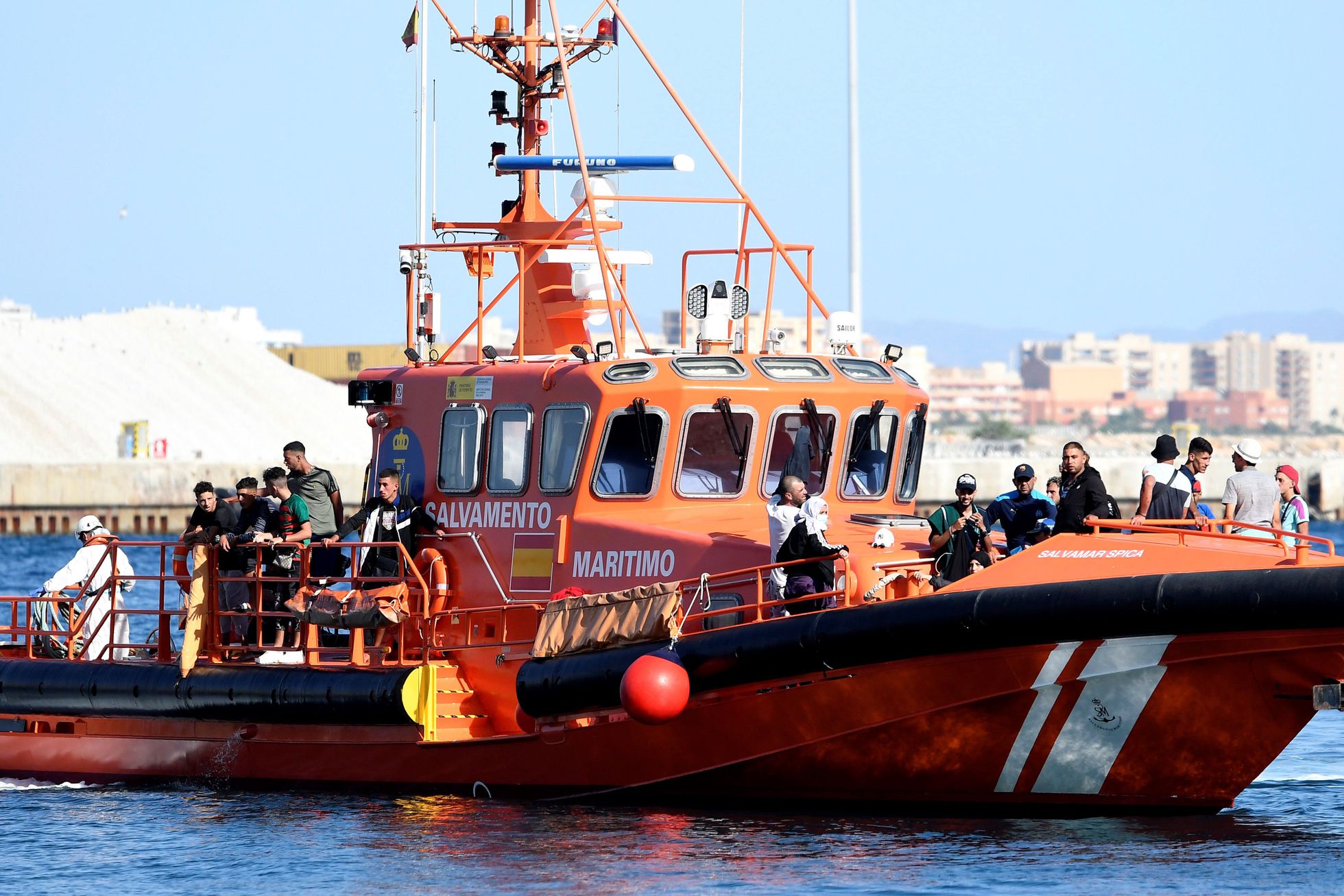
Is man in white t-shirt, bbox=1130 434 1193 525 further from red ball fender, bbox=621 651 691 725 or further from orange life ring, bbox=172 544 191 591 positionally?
orange life ring, bbox=172 544 191 591

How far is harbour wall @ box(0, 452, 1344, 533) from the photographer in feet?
168

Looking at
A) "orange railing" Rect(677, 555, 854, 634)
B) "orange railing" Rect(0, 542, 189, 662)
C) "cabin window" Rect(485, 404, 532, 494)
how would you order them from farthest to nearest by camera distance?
"orange railing" Rect(0, 542, 189, 662) → "cabin window" Rect(485, 404, 532, 494) → "orange railing" Rect(677, 555, 854, 634)

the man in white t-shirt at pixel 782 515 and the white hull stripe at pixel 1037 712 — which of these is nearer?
the white hull stripe at pixel 1037 712

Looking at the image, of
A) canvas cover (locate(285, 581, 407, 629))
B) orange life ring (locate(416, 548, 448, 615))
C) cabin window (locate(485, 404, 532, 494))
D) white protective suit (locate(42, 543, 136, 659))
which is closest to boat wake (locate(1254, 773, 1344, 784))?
cabin window (locate(485, 404, 532, 494))

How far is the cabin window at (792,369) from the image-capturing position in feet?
37.0

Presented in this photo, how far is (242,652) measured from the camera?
1238cm

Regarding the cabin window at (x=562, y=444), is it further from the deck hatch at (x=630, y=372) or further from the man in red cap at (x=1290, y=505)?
the man in red cap at (x=1290, y=505)

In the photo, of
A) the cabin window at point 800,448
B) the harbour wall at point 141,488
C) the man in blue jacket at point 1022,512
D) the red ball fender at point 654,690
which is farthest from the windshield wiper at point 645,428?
the harbour wall at point 141,488

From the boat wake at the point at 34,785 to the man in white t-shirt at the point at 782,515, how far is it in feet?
17.5

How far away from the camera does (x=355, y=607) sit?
1140cm

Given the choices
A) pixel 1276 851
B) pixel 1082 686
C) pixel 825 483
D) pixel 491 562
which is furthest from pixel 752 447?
pixel 1276 851

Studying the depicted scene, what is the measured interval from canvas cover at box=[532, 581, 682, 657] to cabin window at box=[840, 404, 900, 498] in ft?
4.99

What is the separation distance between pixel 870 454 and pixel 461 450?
2.49 m

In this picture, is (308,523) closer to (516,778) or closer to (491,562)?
(491,562)
